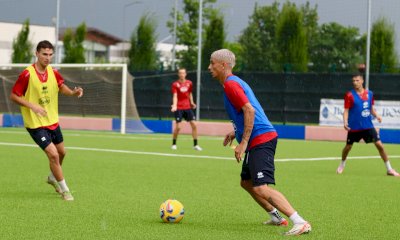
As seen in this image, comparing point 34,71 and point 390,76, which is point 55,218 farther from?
point 390,76

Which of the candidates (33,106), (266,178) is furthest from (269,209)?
(33,106)

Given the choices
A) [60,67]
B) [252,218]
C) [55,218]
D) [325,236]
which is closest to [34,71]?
[55,218]

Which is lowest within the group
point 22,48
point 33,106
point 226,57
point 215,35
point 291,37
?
point 33,106

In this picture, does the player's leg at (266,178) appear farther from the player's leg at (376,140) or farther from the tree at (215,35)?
the tree at (215,35)

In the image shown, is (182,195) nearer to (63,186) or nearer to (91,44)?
(63,186)

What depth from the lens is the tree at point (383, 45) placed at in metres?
30.7

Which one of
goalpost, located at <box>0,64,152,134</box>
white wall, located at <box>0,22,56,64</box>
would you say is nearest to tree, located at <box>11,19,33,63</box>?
white wall, located at <box>0,22,56,64</box>

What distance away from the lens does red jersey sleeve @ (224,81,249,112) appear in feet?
27.3

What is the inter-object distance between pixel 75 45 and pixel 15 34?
319 inches

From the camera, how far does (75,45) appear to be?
43719 millimetres

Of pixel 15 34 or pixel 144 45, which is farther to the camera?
pixel 15 34

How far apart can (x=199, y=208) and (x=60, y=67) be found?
23923mm

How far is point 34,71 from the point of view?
11.4 m

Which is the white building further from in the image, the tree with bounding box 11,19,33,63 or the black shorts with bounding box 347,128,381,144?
the black shorts with bounding box 347,128,381,144
